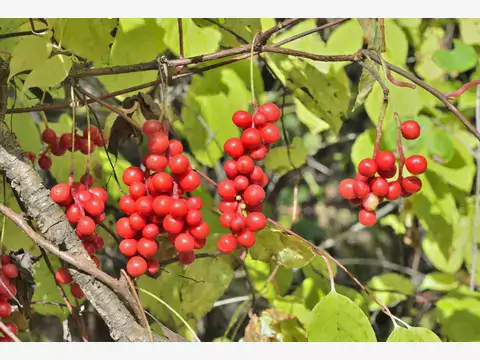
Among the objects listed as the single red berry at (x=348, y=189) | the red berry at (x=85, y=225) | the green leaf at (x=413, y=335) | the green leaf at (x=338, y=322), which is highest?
the red berry at (x=85, y=225)

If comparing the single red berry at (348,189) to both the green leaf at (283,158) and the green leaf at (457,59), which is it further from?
the green leaf at (457,59)

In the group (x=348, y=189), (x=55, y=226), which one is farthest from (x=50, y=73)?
(x=348, y=189)

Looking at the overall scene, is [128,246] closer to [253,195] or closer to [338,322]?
[253,195]

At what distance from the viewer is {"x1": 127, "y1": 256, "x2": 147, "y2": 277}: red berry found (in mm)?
572

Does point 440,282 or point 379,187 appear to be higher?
point 379,187

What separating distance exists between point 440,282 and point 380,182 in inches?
28.8

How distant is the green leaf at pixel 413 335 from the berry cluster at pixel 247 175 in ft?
0.57

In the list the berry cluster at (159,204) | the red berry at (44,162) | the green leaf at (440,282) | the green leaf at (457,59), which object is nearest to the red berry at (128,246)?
the berry cluster at (159,204)

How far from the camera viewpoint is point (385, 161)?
606 millimetres

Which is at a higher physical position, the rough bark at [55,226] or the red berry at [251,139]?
the red berry at [251,139]

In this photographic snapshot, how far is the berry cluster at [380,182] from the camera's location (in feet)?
2.00
